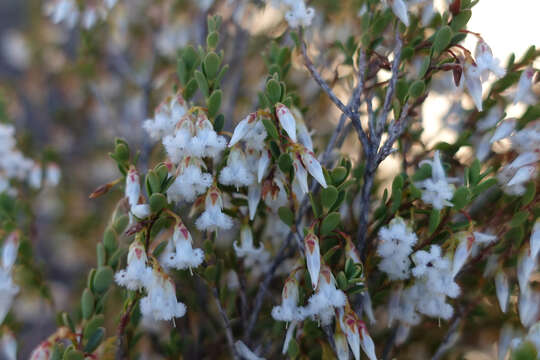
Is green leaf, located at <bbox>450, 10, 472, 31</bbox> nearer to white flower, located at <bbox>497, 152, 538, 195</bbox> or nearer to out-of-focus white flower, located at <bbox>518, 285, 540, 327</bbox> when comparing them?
white flower, located at <bbox>497, 152, 538, 195</bbox>

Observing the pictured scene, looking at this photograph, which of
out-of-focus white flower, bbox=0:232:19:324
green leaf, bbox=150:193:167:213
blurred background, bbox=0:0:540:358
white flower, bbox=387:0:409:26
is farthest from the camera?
blurred background, bbox=0:0:540:358

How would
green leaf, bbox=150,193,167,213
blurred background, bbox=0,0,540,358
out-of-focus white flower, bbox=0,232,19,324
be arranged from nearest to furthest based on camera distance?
green leaf, bbox=150,193,167,213 < out-of-focus white flower, bbox=0,232,19,324 < blurred background, bbox=0,0,540,358

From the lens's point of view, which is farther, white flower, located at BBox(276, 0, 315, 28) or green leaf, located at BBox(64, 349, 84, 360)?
white flower, located at BBox(276, 0, 315, 28)

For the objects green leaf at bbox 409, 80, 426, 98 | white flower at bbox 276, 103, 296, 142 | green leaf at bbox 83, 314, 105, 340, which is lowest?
green leaf at bbox 83, 314, 105, 340

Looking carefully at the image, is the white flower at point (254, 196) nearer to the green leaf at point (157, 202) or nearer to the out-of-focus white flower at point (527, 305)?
the green leaf at point (157, 202)

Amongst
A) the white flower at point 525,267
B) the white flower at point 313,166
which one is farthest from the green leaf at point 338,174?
the white flower at point 525,267

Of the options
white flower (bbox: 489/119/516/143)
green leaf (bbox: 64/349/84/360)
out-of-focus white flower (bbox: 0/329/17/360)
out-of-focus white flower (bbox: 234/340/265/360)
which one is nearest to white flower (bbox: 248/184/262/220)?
out-of-focus white flower (bbox: 234/340/265/360)

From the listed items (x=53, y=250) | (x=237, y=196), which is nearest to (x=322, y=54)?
(x=237, y=196)
